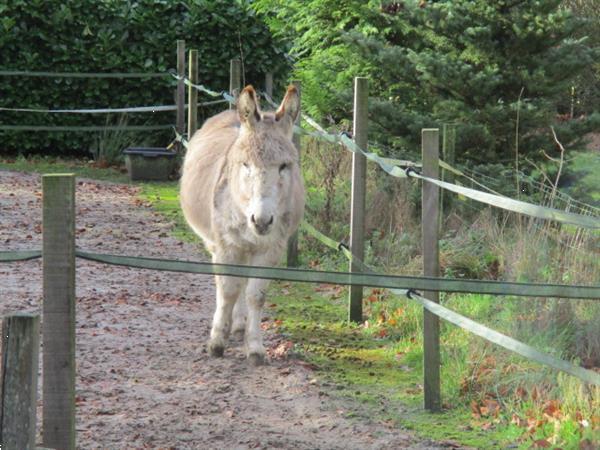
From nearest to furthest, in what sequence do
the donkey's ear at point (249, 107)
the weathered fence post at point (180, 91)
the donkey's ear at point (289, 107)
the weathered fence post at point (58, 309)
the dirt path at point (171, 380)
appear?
the weathered fence post at point (58, 309)
the dirt path at point (171, 380)
the donkey's ear at point (249, 107)
the donkey's ear at point (289, 107)
the weathered fence post at point (180, 91)

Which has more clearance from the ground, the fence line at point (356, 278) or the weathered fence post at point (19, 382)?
the fence line at point (356, 278)

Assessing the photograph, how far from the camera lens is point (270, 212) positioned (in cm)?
662

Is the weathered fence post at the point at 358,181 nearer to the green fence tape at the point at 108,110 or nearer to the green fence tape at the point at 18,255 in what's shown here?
the green fence tape at the point at 18,255

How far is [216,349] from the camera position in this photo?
7.37m

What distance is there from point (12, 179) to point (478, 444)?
10472 mm

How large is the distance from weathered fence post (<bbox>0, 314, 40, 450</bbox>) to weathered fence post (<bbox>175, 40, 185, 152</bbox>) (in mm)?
12457

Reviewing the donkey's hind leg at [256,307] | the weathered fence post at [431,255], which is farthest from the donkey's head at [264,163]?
the weathered fence post at [431,255]

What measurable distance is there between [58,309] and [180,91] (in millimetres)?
11636

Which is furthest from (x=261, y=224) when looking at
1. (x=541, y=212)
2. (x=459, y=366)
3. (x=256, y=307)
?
(x=541, y=212)

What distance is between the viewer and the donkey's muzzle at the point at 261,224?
659 centimetres

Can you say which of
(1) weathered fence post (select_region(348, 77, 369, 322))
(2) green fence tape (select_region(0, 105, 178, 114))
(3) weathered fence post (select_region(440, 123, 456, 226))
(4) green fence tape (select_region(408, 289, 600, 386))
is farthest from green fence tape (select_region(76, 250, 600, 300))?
(2) green fence tape (select_region(0, 105, 178, 114))

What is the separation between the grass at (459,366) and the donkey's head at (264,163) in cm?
109

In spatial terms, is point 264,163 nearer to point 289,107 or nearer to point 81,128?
point 289,107

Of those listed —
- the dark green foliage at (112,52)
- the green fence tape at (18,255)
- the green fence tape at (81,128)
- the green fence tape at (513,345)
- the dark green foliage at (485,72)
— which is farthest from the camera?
the dark green foliage at (112,52)
